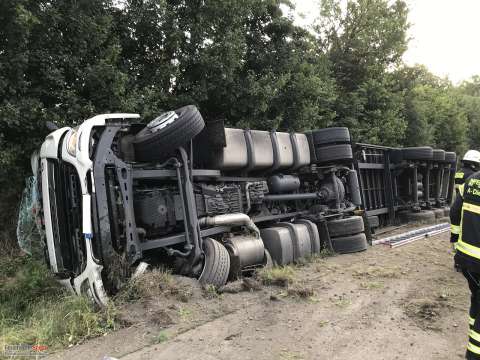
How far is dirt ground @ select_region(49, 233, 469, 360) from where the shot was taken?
9.62 feet

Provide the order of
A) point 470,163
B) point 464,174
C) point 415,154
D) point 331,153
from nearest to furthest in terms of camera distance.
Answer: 1. point 470,163
2. point 464,174
3. point 331,153
4. point 415,154

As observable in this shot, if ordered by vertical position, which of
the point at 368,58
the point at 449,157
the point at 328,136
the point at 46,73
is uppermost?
the point at 368,58

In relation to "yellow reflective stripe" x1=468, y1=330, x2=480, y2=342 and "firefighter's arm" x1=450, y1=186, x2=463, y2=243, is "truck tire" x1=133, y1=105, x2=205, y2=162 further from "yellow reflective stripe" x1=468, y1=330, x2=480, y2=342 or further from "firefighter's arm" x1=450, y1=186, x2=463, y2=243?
"yellow reflective stripe" x1=468, y1=330, x2=480, y2=342

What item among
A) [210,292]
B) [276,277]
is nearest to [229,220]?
[276,277]

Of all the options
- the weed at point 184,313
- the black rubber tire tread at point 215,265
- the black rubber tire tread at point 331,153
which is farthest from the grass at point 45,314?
the black rubber tire tread at point 331,153

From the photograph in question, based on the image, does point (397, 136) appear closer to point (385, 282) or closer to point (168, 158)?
point (385, 282)

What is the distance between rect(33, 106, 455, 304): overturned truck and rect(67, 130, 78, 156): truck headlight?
12 millimetres

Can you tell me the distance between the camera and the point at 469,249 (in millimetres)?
2857

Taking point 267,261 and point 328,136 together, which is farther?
point 328,136

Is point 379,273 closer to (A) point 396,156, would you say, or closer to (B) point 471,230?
(B) point 471,230

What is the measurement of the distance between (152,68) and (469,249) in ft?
21.6

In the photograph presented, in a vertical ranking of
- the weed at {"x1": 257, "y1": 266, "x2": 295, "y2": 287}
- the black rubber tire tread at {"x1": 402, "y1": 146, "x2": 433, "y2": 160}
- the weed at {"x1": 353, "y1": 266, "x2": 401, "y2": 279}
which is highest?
the black rubber tire tread at {"x1": 402, "y1": 146, "x2": 433, "y2": 160}

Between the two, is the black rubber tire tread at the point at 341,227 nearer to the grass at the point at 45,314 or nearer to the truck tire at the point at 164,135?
the truck tire at the point at 164,135

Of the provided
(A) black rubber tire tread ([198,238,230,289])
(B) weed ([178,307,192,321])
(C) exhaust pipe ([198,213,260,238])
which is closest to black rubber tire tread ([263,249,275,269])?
(C) exhaust pipe ([198,213,260,238])
